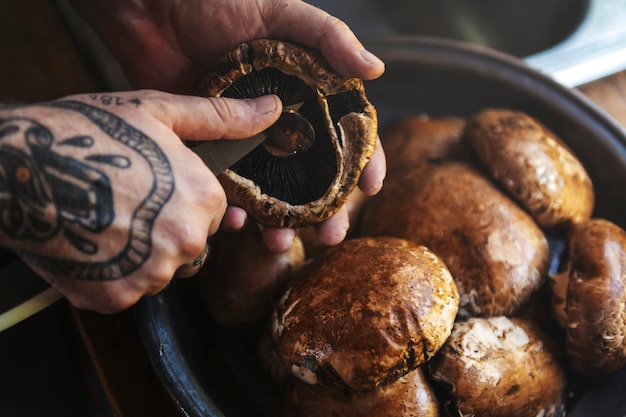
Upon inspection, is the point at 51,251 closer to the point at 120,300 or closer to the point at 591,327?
the point at 120,300

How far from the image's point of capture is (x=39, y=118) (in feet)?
2.56

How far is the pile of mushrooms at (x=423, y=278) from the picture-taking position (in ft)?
3.26

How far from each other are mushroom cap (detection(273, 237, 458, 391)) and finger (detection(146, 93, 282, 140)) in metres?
0.33

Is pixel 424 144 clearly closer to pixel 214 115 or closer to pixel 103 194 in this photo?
pixel 214 115

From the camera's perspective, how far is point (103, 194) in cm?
78

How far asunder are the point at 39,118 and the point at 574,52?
5.26 ft

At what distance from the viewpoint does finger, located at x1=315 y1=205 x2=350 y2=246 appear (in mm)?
1188

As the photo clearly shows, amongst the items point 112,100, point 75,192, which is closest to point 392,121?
point 112,100

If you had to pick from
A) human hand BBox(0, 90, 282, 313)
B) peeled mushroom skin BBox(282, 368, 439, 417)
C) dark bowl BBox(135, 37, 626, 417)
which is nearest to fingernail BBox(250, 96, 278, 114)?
human hand BBox(0, 90, 282, 313)

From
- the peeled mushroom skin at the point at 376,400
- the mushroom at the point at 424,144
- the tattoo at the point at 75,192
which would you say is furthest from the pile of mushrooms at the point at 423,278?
the tattoo at the point at 75,192

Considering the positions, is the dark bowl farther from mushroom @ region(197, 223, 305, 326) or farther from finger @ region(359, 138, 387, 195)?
finger @ region(359, 138, 387, 195)

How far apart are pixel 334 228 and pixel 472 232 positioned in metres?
0.31

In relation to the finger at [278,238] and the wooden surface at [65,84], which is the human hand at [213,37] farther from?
the wooden surface at [65,84]

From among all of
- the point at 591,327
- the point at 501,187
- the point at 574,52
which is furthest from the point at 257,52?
the point at 574,52
